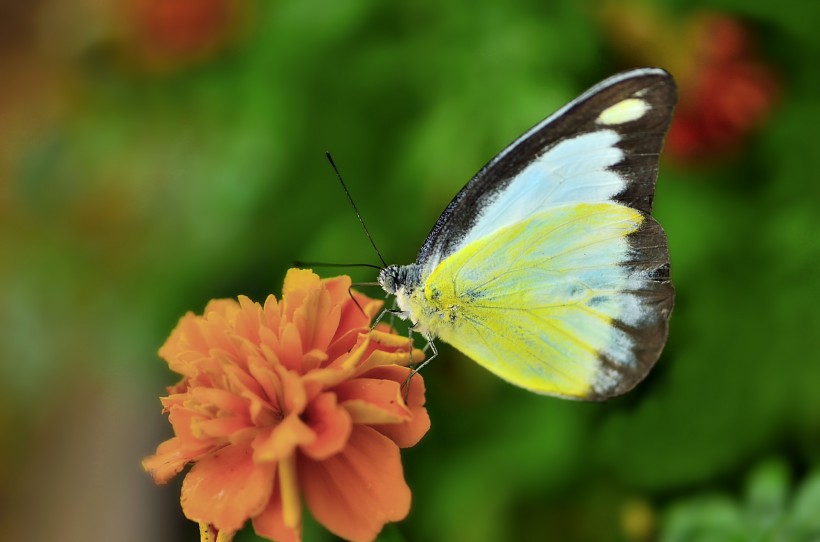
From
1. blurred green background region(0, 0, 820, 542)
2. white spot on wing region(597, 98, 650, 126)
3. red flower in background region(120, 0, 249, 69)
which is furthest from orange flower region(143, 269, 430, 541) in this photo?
red flower in background region(120, 0, 249, 69)

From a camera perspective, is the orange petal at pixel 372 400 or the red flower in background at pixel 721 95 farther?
the red flower in background at pixel 721 95

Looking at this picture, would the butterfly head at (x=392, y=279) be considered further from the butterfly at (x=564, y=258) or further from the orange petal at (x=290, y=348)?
the orange petal at (x=290, y=348)

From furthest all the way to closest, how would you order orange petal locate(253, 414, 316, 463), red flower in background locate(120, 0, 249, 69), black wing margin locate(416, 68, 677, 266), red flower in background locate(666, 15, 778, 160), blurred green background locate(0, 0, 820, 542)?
red flower in background locate(120, 0, 249, 69), red flower in background locate(666, 15, 778, 160), blurred green background locate(0, 0, 820, 542), black wing margin locate(416, 68, 677, 266), orange petal locate(253, 414, 316, 463)

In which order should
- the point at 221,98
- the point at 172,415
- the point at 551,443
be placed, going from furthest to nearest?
the point at 221,98, the point at 551,443, the point at 172,415

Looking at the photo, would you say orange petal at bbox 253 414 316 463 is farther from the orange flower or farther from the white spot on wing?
the white spot on wing

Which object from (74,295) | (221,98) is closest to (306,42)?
(221,98)

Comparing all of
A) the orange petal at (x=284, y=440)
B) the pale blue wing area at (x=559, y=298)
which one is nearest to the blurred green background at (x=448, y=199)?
the pale blue wing area at (x=559, y=298)

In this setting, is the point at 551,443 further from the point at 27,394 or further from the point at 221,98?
the point at 27,394
